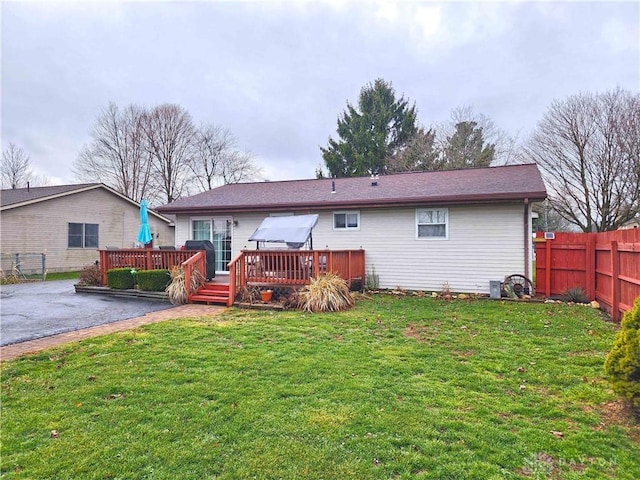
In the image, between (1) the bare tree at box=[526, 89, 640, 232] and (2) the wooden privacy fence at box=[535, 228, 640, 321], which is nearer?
(2) the wooden privacy fence at box=[535, 228, 640, 321]

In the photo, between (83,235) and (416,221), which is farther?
(83,235)

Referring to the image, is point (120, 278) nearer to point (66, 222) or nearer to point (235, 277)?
point (235, 277)

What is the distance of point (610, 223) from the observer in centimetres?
1717

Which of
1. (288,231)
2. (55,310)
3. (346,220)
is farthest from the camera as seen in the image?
→ (346,220)

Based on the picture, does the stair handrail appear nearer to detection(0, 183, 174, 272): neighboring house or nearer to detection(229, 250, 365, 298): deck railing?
detection(229, 250, 365, 298): deck railing

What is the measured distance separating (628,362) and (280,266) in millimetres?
6941

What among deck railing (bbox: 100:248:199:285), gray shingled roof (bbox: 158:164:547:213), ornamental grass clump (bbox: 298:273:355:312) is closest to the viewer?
ornamental grass clump (bbox: 298:273:355:312)

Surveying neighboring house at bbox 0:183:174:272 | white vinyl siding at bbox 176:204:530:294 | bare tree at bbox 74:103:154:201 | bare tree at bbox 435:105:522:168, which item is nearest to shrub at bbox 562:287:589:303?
white vinyl siding at bbox 176:204:530:294

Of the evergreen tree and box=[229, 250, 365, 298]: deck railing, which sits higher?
the evergreen tree

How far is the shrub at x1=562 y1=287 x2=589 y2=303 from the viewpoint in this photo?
859 cm

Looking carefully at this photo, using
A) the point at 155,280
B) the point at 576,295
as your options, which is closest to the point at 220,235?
the point at 155,280

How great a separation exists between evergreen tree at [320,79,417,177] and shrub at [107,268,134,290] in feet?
63.1

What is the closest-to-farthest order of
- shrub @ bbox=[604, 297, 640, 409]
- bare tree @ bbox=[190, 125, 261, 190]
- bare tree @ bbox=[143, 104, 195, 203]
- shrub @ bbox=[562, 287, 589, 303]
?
1. shrub @ bbox=[604, 297, 640, 409]
2. shrub @ bbox=[562, 287, 589, 303]
3. bare tree @ bbox=[143, 104, 195, 203]
4. bare tree @ bbox=[190, 125, 261, 190]

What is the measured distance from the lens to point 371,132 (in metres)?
27.6
